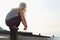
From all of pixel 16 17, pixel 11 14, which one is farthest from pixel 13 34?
pixel 11 14

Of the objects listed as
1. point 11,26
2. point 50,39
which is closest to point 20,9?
point 11,26

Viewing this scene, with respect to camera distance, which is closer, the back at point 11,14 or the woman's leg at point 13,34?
the woman's leg at point 13,34

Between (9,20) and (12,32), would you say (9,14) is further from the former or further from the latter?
(12,32)

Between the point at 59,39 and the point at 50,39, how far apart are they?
2087 millimetres

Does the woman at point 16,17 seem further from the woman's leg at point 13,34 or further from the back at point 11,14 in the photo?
the woman's leg at point 13,34

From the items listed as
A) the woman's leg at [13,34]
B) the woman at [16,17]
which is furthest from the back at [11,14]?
the woman's leg at [13,34]

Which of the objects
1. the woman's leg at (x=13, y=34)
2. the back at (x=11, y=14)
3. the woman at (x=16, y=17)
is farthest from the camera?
the back at (x=11, y=14)

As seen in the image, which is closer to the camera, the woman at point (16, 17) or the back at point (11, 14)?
the woman at point (16, 17)

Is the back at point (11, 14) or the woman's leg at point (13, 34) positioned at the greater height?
the back at point (11, 14)

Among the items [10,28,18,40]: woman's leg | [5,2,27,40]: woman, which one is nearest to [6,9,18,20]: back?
[5,2,27,40]: woman

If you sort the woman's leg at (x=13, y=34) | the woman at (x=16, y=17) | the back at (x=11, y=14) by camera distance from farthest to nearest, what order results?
the back at (x=11, y=14), the woman at (x=16, y=17), the woman's leg at (x=13, y=34)

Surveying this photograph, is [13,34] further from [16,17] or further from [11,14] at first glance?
[11,14]

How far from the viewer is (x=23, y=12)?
6941mm

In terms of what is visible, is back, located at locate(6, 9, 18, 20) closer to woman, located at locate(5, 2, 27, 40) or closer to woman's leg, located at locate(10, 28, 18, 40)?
woman, located at locate(5, 2, 27, 40)
